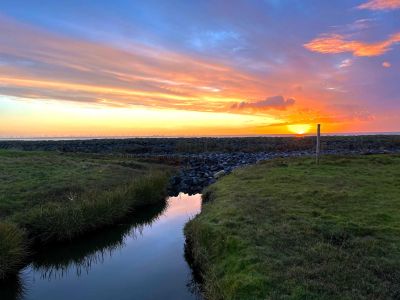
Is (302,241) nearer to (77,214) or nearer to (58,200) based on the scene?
(77,214)

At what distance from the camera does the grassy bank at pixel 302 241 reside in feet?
27.8

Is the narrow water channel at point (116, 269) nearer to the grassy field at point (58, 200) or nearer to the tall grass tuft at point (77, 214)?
the tall grass tuft at point (77, 214)

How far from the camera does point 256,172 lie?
28375mm

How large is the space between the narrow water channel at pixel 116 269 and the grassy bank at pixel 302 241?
1.10 meters

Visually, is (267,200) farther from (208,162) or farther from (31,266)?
(208,162)

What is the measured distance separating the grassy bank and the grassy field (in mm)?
5242

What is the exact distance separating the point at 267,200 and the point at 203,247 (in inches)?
225

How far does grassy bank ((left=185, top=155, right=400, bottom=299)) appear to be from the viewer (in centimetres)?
847

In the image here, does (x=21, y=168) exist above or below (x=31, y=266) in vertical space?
above

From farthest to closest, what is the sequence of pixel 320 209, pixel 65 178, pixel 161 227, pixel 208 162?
1. pixel 208 162
2. pixel 65 178
3. pixel 161 227
4. pixel 320 209

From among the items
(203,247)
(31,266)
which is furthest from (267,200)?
(31,266)

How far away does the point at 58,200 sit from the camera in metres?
20.1

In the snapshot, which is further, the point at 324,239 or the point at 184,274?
the point at 184,274

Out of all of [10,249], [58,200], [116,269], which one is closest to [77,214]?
[58,200]
